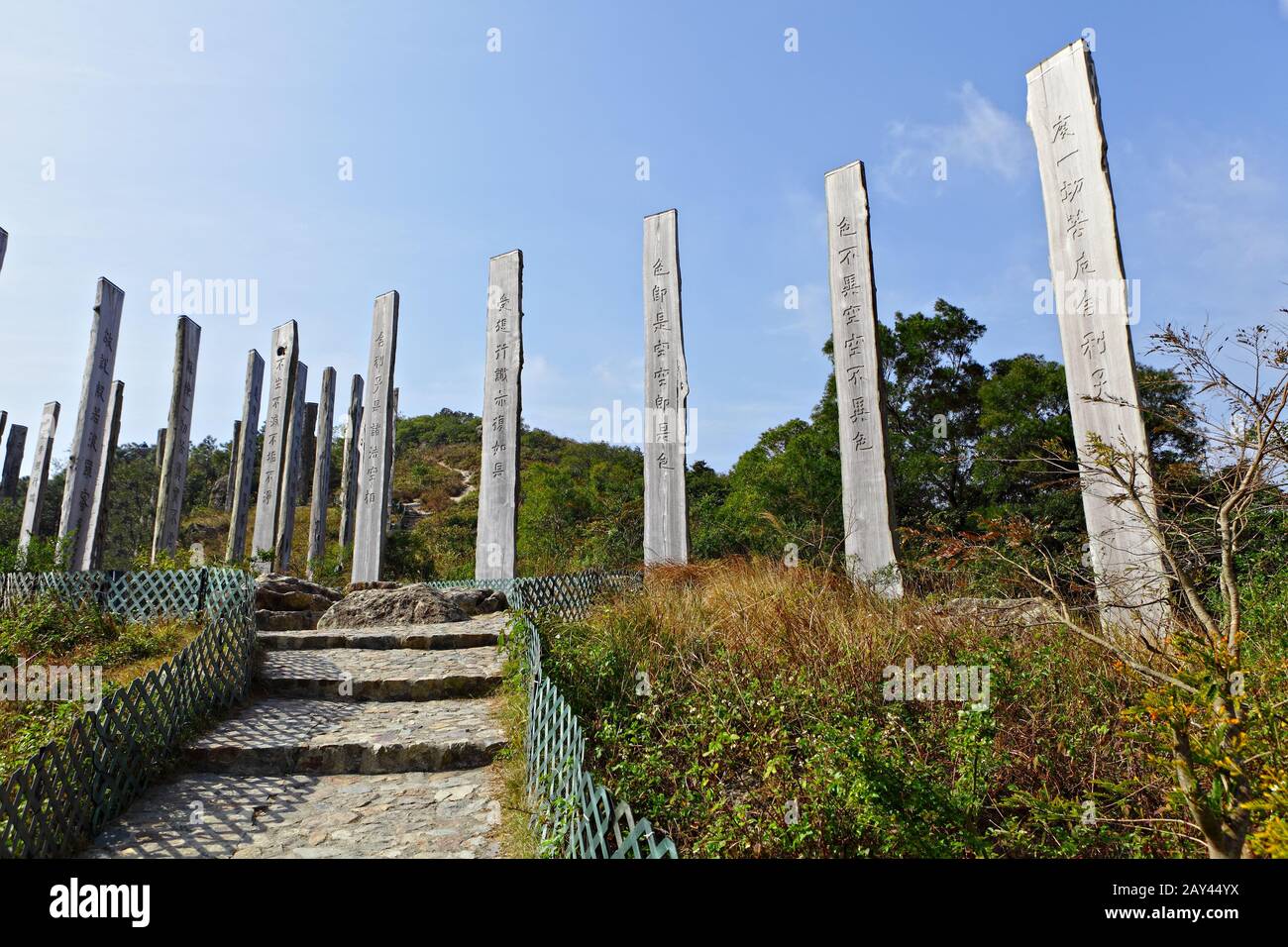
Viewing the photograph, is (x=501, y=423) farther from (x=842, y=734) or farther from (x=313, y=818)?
(x=842, y=734)

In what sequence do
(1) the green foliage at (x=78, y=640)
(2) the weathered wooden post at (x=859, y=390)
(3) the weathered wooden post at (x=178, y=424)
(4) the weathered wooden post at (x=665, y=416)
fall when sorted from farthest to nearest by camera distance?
(3) the weathered wooden post at (x=178, y=424), (4) the weathered wooden post at (x=665, y=416), (2) the weathered wooden post at (x=859, y=390), (1) the green foliage at (x=78, y=640)

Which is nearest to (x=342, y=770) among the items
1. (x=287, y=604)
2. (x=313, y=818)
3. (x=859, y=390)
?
(x=313, y=818)

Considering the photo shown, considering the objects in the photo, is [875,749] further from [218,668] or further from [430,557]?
[430,557]

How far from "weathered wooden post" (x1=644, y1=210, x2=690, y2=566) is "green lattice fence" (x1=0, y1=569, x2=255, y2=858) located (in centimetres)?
461

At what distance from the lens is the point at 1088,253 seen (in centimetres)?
725

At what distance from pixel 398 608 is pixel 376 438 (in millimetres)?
4301

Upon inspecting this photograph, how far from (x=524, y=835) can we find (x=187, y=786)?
226cm

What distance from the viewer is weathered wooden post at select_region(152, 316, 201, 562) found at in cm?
1259

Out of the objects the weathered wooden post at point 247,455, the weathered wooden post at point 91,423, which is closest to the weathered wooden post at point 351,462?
the weathered wooden post at point 247,455

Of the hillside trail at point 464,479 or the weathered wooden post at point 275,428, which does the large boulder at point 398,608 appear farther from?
the hillside trail at point 464,479

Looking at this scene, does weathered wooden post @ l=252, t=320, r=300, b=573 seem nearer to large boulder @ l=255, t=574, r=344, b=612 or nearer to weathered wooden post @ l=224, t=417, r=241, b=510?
large boulder @ l=255, t=574, r=344, b=612

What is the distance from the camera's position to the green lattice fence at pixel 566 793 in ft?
8.29

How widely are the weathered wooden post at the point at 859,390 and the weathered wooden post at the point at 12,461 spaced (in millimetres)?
26346

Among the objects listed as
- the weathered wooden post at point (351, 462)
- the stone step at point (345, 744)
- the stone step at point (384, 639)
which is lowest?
the stone step at point (345, 744)
